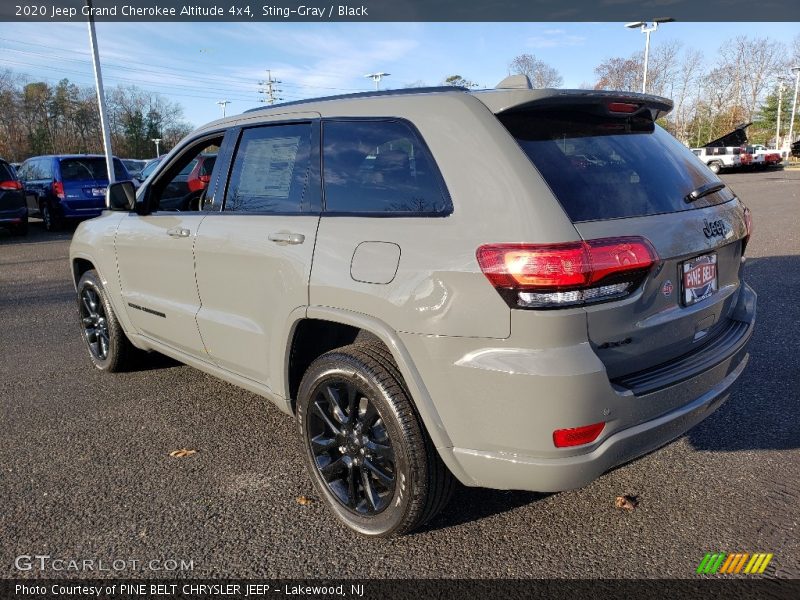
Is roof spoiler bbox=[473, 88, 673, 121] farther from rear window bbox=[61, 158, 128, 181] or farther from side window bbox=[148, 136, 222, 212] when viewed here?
rear window bbox=[61, 158, 128, 181]

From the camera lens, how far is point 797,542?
8.11 ft

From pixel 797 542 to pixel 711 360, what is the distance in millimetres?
815

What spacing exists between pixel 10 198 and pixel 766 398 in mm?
14818

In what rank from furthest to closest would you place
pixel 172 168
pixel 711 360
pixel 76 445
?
1. pixel 172 168
2. pixel 76 445
3. pixel 711 360

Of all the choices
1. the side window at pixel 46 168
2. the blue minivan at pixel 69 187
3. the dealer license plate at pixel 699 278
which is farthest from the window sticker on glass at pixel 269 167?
the side window at pixel 46 168

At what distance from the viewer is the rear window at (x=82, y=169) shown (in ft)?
46.9

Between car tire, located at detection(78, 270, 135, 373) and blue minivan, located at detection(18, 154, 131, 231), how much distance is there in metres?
10.5

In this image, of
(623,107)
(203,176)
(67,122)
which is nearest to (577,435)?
(623,107)

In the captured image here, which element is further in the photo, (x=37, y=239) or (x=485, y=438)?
(x=37, y=239)

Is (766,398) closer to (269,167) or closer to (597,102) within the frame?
(597,102)

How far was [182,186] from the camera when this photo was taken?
450 centimetres

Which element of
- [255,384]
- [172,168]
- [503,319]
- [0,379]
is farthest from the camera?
[0,379]

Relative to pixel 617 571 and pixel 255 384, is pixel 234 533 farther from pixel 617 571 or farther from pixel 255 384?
pixel 617 571

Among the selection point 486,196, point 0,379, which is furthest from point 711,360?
point 0,379
